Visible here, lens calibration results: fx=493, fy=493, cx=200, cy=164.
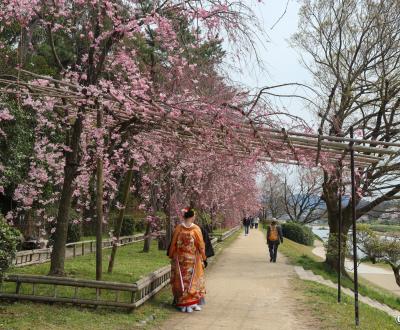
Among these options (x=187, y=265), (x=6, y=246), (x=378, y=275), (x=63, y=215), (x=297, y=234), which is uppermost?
(x=63, y=215)

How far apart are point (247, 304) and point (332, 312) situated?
1513 mm

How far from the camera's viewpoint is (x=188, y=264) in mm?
8188

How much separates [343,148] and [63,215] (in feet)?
16.4

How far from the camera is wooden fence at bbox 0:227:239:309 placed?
Result: 7.48m

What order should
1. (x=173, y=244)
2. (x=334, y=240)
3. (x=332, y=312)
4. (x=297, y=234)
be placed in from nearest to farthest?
(x=173, y=244) → (x=332, y=312) → (x=334, y=240) → (x=297, y=234)

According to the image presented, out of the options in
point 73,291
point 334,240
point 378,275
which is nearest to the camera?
point 73,291

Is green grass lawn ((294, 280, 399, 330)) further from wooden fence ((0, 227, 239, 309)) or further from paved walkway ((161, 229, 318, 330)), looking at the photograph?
wooden fence ((0, 227, 239, 309))

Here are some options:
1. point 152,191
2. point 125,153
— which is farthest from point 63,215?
point 152,191

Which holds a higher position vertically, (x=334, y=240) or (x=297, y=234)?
(x=334, y=240)

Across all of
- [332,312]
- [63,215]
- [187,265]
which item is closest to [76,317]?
[187,265]

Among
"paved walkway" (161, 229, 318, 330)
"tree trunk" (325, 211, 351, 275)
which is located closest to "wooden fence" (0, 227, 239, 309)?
"paved walkway" (161, 229, 318, 330)

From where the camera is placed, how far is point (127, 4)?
8.94 meters

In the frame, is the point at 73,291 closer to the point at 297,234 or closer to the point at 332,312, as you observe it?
the point at 332,312

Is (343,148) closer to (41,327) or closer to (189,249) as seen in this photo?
(189,249)
